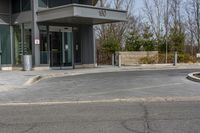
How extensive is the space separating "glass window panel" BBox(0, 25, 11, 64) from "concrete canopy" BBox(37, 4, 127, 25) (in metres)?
3.44

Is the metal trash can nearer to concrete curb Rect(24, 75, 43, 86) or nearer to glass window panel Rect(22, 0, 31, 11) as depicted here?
glass window panel Rect(22, 0, 31, 11)

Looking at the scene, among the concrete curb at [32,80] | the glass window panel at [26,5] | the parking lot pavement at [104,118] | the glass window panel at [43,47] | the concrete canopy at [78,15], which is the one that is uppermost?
the glass window panel at [26,5]

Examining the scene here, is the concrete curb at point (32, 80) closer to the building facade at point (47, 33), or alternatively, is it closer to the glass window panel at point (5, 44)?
the building facade at point (47, 33)

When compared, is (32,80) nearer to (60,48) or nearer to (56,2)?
(60,48)

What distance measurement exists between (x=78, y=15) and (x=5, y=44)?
6.98m

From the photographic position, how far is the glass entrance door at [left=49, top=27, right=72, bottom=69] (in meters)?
31.1

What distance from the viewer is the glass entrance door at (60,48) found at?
31.1 m

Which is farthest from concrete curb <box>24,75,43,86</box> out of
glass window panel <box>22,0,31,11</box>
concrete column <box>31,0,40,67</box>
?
glass window panel <box>22,0,31,11</box>

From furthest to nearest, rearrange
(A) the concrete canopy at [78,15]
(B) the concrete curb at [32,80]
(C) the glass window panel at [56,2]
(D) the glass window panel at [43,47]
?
(C) the glass window panel at [56,2]
(D) the glass window panel at [43,47]
(A) the concrete canopy at [78,15]
(B) the concrete curb at [32,80]

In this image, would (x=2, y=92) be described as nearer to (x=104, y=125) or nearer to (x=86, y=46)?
(x=104, y=125)

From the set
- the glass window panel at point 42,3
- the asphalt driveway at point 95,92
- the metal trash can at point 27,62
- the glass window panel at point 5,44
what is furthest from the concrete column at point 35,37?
the asphalt driveway at point 95,92

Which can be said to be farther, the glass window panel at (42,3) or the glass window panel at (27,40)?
the glass window panel at (27,40)

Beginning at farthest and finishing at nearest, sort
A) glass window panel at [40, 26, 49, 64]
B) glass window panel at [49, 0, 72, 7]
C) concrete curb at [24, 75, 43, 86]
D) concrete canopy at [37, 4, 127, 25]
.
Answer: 1. glass window panel at [49, 0, 72, 7]
2. glass window panel at [40, 26, 49, 64]
3. concrete canopy at [37, 4, 127, 25]
4. concrete curb at [24, 75, 43, 86]

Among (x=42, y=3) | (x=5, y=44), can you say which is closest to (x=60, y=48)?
(x=42, y=3)
